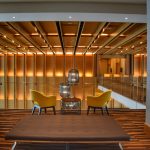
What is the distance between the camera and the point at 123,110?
7777mm

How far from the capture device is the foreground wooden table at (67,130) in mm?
3057

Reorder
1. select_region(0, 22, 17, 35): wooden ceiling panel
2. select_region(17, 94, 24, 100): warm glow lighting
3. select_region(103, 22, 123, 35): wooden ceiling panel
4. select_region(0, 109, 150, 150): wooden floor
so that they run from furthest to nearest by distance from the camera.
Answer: select_region(17, 94, 24, 100): warm glow lighting, select_region(0, 22, 17, 35): wooden ceiling panel, select_region(103, 22, 123, 35): wooden ceiling panel, select_region(0, 109, 150, 150): wooden floor

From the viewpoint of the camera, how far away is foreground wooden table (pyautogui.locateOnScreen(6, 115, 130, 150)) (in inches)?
120

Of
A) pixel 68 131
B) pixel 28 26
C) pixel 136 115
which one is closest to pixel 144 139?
pixel 68 131

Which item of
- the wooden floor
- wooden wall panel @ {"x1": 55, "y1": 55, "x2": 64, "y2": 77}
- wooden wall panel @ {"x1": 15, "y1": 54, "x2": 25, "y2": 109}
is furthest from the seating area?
wooden wall panel @ {"x1": 15, "y1": 54, "x2": 25, "y2": 109}

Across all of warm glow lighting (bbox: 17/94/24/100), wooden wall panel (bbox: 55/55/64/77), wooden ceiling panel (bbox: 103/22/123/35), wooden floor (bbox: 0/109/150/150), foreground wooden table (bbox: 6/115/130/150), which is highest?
wooden ceiling panel (bbox: 103/22/123/35)

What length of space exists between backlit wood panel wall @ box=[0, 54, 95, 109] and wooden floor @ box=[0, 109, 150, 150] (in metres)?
9.60

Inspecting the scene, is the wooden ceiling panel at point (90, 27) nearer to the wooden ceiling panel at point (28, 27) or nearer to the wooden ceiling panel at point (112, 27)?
the wooden ceiling panel at point (112, 27)

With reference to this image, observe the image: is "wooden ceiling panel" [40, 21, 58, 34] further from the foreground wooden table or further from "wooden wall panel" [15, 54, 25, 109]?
"wooden wall panel" [15, 54, 25, 109]

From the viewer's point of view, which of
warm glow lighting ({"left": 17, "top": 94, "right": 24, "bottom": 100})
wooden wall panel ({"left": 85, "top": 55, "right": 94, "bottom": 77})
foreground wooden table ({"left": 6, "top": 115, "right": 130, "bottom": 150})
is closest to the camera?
foreground wooden table ({"left": 6, "top": 115, "right": 130, "bottom": 150})

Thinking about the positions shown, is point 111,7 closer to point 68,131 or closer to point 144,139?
point 144,139

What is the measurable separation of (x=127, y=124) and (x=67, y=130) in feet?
9.61

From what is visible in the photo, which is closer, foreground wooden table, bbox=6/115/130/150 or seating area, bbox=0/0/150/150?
foreground wooden table, bbox=6/115/130/150

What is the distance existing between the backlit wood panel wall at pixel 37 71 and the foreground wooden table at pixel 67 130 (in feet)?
42.5
